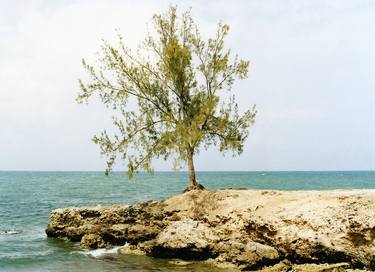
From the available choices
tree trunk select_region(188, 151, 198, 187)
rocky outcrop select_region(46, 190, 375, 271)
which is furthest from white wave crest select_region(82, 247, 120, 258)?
tree trunk select_region(188, 151, 198, 187)

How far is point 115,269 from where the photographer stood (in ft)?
76.9

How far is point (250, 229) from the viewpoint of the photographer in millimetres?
24906

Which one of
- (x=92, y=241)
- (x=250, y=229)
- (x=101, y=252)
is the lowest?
(x=101, y=252)

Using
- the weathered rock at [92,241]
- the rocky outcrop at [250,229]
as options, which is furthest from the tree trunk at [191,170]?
the weathered rock at [92,241]

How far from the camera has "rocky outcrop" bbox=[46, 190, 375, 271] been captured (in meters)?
21.3

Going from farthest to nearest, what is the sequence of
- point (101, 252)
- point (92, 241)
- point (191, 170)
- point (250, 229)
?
1. point (191, 170)
2. point (92, 241)
3. point (101, 252)
4. point (250, 229)

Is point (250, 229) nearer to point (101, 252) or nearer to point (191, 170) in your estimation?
point (191, 170)

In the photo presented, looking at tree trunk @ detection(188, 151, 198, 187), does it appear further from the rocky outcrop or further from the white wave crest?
the white wave crest

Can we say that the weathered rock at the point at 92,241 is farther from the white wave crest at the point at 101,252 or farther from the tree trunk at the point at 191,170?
the tree trunk at the point at 191,170

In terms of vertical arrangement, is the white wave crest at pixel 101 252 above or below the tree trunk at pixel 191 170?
below

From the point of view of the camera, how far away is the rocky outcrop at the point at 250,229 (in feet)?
69.8

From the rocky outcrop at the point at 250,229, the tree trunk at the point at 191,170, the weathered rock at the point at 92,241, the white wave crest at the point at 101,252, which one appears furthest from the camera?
the tree trunk at the point at 191,170

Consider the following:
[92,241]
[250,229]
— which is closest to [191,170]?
[92,241]

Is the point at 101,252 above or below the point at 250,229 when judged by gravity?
below
